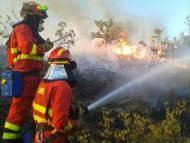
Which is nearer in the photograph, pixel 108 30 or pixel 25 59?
pixel 25 59

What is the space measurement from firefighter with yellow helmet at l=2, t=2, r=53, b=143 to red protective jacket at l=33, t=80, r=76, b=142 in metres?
1.17

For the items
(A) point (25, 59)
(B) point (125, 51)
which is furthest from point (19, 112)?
(B) point (125, 51)

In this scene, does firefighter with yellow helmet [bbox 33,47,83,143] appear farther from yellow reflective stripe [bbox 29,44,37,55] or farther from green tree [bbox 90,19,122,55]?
green tree [bbox 90,19,122,55]

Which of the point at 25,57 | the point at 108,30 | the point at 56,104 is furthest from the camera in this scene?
the point at 108,30

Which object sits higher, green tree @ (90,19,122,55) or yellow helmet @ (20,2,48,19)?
green tree @ (90,19,122,55)

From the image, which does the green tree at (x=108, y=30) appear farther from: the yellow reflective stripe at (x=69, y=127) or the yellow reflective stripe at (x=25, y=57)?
the yellow reflective stripe at (x=69, y=127)

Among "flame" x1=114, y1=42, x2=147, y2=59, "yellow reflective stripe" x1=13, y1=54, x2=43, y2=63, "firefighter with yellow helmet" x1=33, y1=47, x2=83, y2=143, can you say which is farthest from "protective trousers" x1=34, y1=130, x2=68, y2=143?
"flame" x1=114, y1=42, x2=147, y2=59

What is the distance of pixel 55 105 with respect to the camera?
4.60 meters

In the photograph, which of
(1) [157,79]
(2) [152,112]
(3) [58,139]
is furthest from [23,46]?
(1) [157,79]

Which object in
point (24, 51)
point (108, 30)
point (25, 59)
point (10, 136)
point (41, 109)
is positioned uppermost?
point (108, 30)

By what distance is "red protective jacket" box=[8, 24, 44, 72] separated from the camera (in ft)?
19.7

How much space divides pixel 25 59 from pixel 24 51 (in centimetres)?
29

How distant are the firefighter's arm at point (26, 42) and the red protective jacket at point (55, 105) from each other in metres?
1.17

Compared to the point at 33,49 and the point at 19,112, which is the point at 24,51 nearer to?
the point at 33,49
